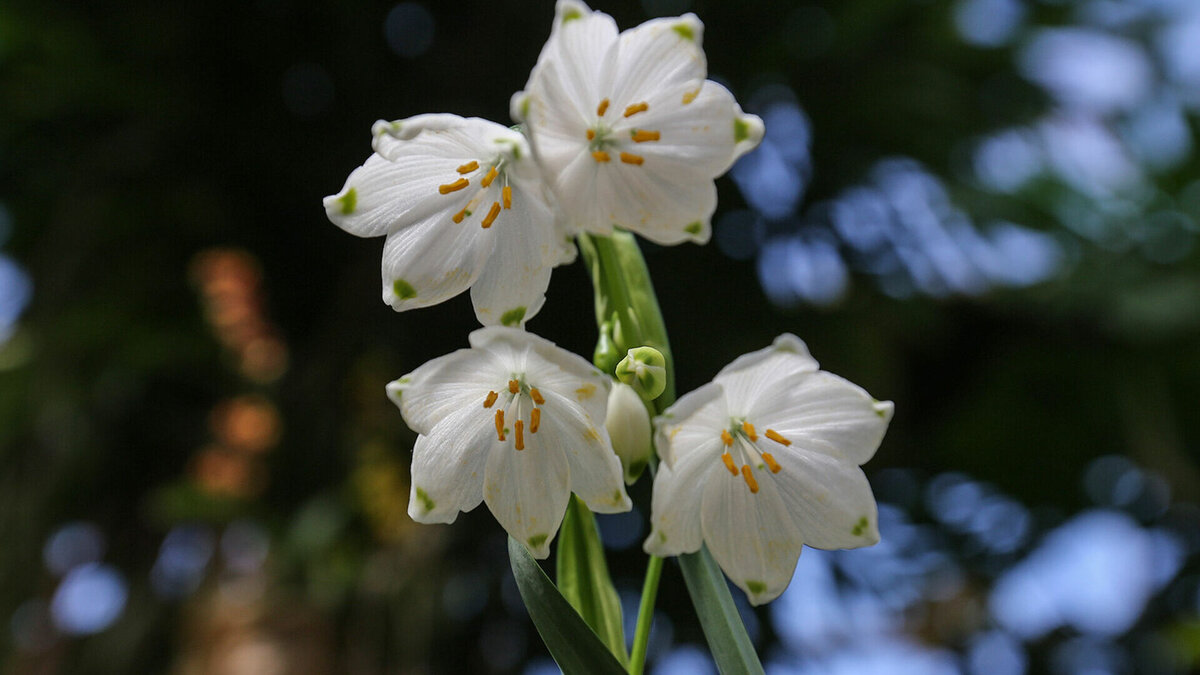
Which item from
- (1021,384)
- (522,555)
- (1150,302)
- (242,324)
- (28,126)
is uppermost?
(522,555)

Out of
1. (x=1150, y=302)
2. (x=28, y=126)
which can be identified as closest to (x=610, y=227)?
(x=1150, y=302)

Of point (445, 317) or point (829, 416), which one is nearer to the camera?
point (829, 416)

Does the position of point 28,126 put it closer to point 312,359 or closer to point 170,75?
point 170,75

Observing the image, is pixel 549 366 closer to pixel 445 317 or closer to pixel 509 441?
pixel 509 441

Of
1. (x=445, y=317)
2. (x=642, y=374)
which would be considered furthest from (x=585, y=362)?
(x=445, y=317)

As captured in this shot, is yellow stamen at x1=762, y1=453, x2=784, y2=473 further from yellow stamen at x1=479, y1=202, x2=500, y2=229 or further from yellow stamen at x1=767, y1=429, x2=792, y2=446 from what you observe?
yellow stamen at x1=479, y1=202, x2=500, y2=229
